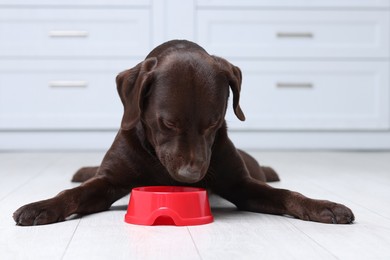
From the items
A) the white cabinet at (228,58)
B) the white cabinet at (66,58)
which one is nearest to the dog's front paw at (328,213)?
the white cabinet at (228,58)

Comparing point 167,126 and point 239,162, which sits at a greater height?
point 167,126

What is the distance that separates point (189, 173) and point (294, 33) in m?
2.87

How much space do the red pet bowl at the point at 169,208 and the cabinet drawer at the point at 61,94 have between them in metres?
2.57

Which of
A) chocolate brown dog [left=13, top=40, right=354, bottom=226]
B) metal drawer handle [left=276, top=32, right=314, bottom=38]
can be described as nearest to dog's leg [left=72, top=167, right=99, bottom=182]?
chocolate brown dog [left=13, top=40, right=354, bottom=226]

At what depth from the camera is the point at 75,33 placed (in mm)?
4457

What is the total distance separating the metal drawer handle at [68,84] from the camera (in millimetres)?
4500

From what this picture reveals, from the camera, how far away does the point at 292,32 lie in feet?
15.0

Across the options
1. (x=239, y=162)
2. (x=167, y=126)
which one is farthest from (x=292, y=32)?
(x=167, y=126)

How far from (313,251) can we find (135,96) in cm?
74

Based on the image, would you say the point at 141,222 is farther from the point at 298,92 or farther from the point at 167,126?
the point at 298,92

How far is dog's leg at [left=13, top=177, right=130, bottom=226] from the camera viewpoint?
191 centimetres

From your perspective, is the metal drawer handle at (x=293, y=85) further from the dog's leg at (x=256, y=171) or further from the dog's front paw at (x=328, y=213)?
the dog's front paw at (x=328, y=213)

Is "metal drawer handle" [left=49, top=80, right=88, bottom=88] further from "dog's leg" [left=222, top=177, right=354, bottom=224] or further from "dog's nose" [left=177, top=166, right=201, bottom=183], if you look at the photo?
"dog's nose" [left=177, top=166, right=201, bottom=183]

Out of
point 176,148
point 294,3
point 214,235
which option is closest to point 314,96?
point 294,3
